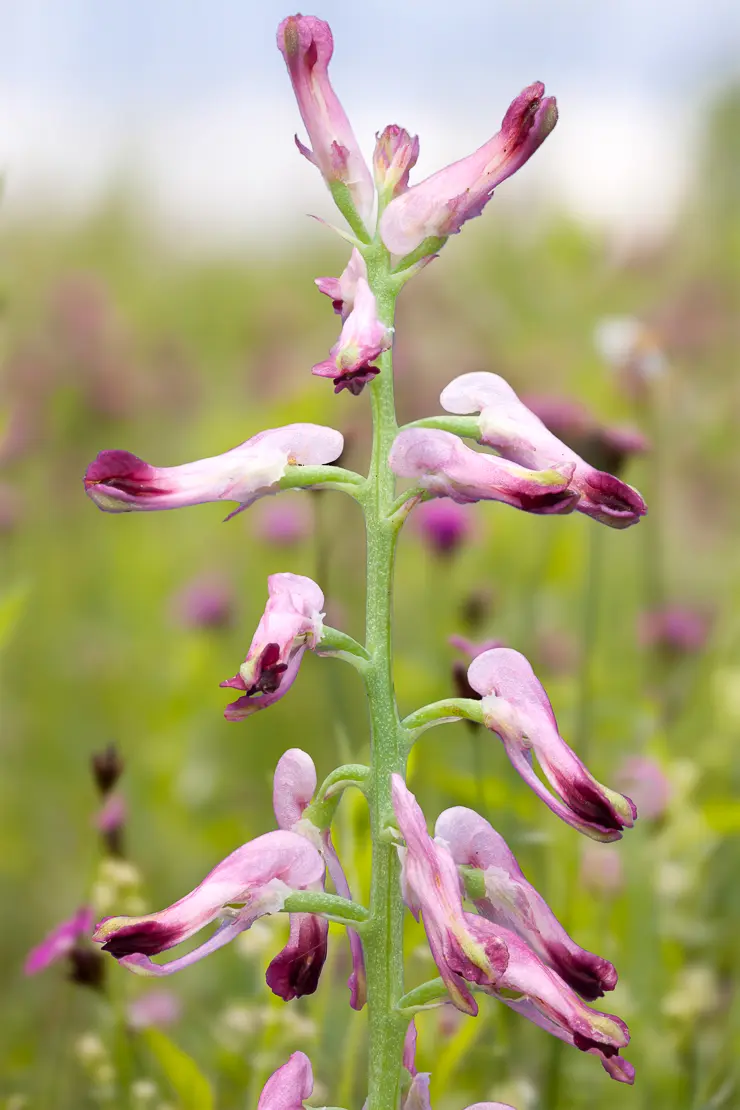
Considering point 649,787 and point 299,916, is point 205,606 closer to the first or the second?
point 649,787

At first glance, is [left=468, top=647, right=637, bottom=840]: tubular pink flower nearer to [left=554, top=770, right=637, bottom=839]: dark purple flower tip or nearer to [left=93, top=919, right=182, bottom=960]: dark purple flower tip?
[left=554, top=770, right=637, bottom=839]: dark purple flower tip

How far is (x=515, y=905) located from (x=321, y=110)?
74 cm

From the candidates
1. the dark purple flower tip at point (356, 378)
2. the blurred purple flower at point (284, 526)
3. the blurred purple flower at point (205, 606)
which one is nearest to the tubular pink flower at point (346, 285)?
the dark purple flower tip at point (356, 378)

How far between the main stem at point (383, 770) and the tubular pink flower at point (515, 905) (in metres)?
0.06

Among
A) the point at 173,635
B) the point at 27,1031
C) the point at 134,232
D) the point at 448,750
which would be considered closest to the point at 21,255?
the point at 134,232

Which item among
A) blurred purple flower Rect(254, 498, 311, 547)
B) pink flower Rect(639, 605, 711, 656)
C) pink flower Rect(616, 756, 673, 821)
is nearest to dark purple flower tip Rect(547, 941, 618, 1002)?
pink flower Rect(616, 756, 673, 821)

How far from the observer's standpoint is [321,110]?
108 cm

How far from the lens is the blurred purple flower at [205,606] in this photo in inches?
144

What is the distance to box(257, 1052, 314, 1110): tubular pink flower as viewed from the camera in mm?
1048

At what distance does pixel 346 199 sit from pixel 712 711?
300 cm

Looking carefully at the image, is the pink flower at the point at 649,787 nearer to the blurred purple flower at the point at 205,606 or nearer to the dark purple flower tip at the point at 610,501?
the dark purple flower tip at the point at 610,501

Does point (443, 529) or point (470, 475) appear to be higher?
point (443, 529)

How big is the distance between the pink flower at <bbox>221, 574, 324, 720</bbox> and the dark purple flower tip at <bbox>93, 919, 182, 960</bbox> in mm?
188

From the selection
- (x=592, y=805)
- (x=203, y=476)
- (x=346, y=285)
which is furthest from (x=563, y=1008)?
(x=346, y=285)
